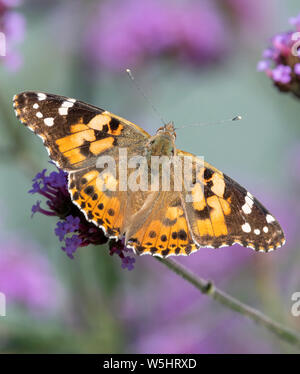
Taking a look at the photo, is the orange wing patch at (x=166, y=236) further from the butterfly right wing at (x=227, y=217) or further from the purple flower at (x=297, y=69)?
the purple flower at (x=297, y=69)

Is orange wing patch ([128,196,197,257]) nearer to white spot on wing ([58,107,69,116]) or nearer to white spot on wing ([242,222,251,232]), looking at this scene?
white spot on wing ([242,222,251,232])

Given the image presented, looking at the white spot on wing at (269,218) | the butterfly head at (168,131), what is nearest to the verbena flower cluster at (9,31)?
the butterfly head at (168,131)

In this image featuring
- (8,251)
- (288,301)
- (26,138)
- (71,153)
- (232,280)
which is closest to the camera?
(71,153)

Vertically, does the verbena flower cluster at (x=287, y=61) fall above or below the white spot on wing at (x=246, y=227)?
above

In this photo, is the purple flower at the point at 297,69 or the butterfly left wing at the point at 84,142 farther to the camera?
the purple flower at the point at 297,69

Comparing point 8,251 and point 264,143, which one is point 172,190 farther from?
point 264,143
